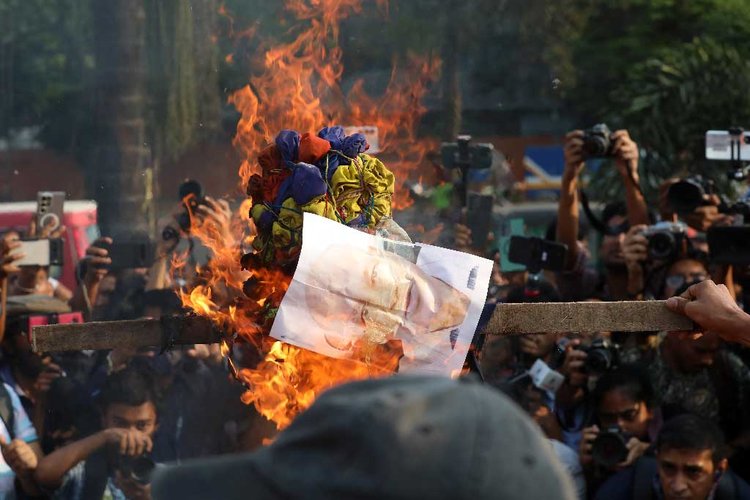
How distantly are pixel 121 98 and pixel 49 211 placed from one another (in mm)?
2726

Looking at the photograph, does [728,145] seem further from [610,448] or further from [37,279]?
[37,279]

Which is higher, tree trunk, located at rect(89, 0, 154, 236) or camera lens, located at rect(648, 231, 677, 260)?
tree trunk, located at rect(89, 0, 154, 236)

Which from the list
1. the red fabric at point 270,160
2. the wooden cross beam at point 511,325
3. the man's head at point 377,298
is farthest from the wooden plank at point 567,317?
the red fabric at point 270,160

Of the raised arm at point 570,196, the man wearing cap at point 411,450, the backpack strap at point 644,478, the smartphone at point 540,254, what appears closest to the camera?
the man wearing cap at point 411,450

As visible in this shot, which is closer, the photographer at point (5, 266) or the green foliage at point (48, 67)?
the photographer at point (5, 266)

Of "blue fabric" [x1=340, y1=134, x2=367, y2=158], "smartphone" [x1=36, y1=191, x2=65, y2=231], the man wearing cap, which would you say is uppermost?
"blue fabric" [x1=340, y1=134, x2=367, y2=158]

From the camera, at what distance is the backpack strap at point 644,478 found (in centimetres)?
479

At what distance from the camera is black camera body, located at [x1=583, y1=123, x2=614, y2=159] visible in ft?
19.4

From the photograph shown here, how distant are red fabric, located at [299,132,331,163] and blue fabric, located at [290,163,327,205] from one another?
5 cm

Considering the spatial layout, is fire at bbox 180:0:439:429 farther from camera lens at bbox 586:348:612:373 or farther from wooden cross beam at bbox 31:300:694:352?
camera lens at bbox 586:348:612:373

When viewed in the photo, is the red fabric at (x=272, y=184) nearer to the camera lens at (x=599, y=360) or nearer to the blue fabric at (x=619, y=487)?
the blue fabric at (x=619, y=487)

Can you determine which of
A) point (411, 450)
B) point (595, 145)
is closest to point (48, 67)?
point (595, 145)

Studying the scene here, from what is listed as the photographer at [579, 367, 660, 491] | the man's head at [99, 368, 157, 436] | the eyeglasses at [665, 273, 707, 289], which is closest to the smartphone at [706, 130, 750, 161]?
the eyeglasses at [665, 273, 707, 289]

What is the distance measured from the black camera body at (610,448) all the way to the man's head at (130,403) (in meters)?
1.93
